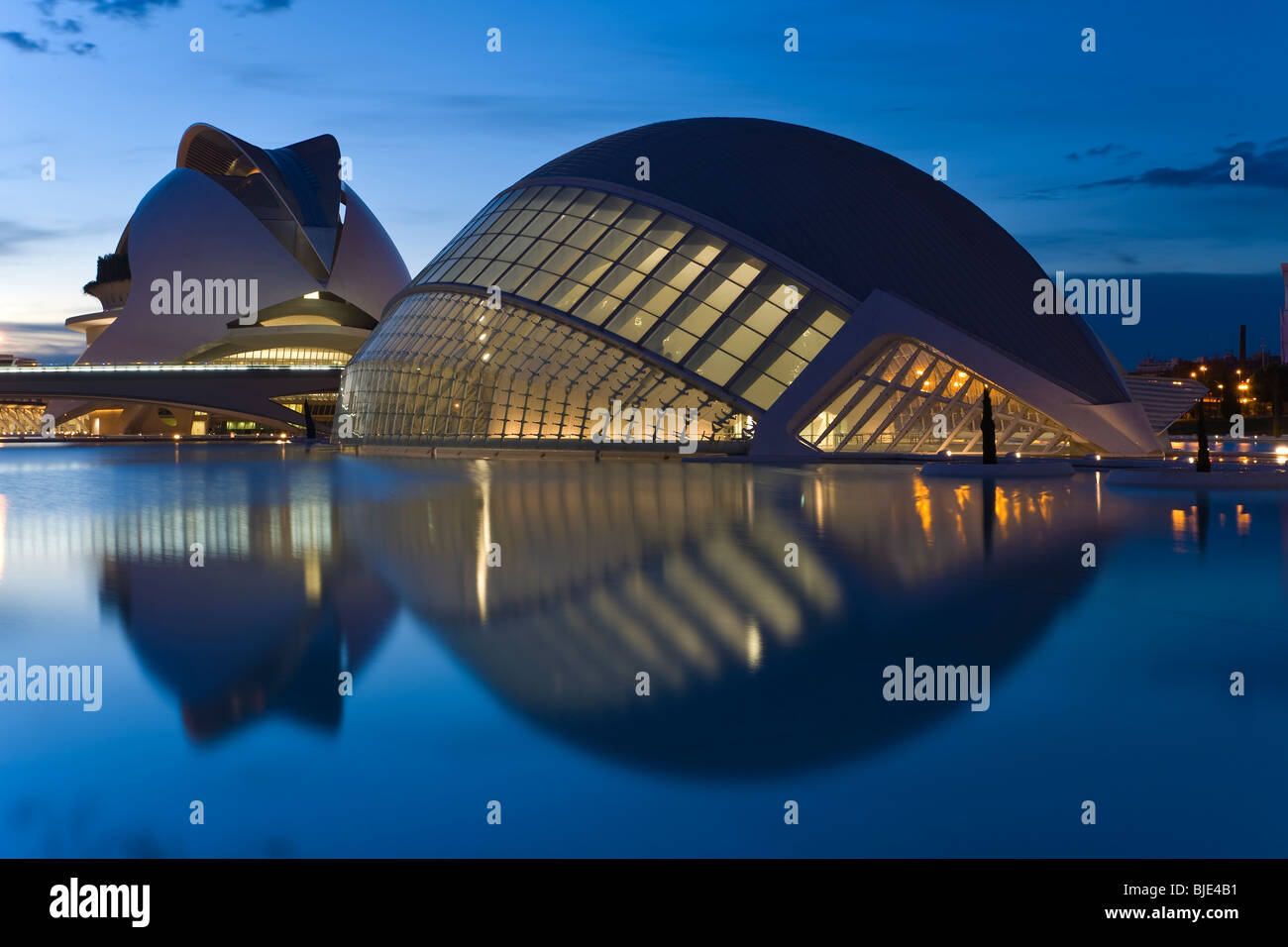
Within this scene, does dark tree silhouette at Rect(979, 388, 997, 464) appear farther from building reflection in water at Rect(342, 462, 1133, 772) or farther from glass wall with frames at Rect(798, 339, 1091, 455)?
building reflection in water at Rect(342, 462, 1133, 772)

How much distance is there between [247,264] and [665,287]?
55.6m

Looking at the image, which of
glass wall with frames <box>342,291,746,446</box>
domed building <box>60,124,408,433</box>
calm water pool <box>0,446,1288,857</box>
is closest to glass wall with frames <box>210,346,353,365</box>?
domed building <box>60,124,408,433</box>

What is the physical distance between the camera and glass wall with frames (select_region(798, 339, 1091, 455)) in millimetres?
30766

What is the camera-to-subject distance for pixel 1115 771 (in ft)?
13.9

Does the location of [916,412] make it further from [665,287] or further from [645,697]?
[645,697]

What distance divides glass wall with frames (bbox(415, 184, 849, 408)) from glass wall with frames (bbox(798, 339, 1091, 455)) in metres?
1.64

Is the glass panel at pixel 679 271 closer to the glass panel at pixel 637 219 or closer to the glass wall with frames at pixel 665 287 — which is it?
the glass wall with frames at pixel 665 287

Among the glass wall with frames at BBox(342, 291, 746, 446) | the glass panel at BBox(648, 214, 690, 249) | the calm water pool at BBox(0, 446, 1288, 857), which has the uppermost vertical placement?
the glass panel at BBox(648, 214, 690, 249)

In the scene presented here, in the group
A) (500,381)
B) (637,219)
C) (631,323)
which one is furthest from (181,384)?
(631,323)

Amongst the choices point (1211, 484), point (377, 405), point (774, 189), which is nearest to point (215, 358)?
point (377, 405)

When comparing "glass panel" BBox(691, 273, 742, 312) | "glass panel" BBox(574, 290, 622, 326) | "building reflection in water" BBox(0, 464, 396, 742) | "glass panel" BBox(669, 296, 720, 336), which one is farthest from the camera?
"glass panel" BBox(574, 290, 622, 326)

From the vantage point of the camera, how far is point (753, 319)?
3203cm
